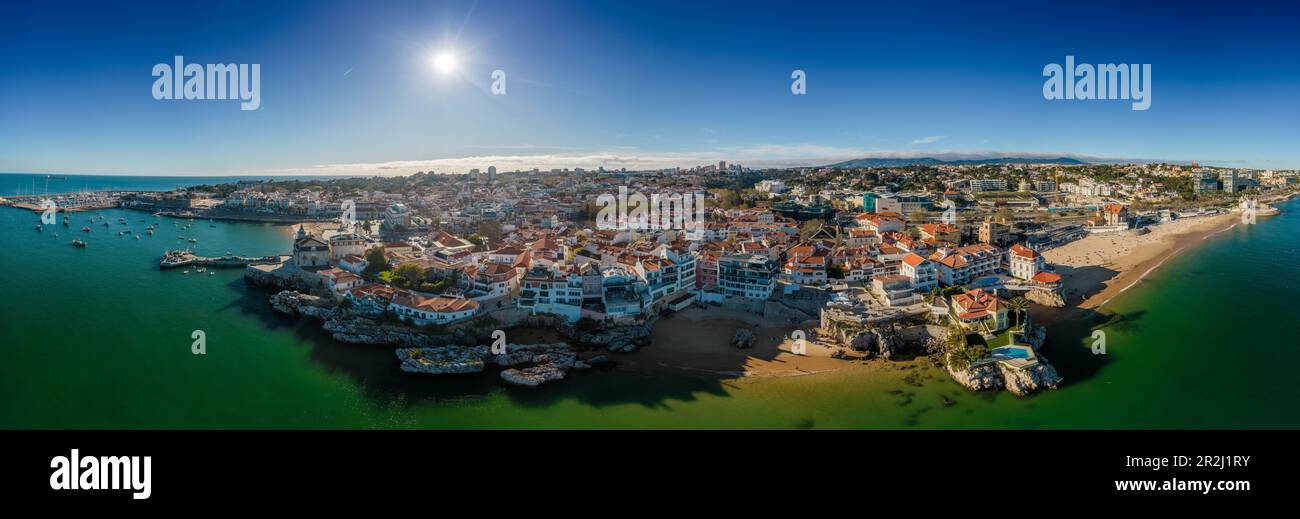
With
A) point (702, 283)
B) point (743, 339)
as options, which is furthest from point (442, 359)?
point (702, 283)

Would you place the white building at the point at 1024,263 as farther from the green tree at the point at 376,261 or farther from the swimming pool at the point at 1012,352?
the green tree at the point at 376,261

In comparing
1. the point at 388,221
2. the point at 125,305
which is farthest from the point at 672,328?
the point at 388,221

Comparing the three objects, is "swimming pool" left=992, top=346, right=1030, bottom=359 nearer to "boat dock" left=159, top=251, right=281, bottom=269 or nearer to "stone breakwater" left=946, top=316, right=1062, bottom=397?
"stone breakwater" left=946, top=316, right=1062, bottom=397

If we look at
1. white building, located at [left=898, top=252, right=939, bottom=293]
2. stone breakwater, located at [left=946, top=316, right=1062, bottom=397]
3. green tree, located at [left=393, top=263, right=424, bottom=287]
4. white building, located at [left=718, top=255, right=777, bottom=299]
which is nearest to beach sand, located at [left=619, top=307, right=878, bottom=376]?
white building, located at [left=718, top=255, right=777, bottom=299]

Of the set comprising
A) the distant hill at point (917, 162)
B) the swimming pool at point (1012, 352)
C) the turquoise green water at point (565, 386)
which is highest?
the distant hill at point (917, 162)

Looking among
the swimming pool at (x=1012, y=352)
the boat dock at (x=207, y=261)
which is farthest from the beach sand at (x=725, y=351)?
the boat dock at (x=207, y=261)

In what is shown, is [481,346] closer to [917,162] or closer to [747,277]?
[747,277]

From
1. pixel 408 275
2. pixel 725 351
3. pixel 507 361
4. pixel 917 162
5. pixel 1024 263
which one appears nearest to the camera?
pixel 507 361
